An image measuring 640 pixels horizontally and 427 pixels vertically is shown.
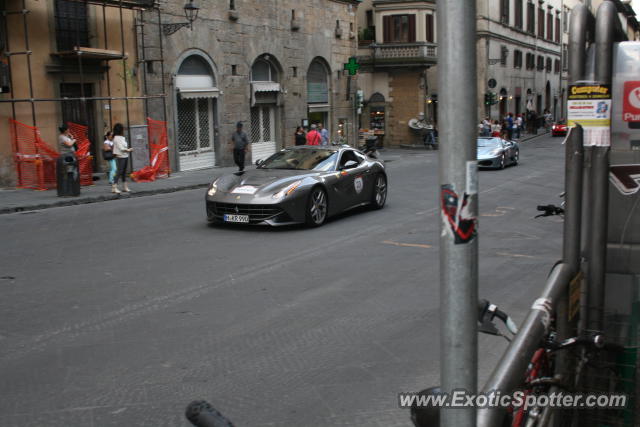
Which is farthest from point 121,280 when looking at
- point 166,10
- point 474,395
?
point 166,10

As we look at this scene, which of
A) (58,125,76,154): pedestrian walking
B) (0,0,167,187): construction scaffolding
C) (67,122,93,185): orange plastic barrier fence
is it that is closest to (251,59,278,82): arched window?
(0,0,167,187): construction scaffolding

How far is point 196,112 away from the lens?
25.9 meters

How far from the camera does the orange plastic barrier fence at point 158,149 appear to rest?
73.1ft

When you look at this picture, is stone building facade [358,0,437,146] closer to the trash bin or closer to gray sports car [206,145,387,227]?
the trash bin

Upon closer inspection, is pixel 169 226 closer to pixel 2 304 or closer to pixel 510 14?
pixel 2 304

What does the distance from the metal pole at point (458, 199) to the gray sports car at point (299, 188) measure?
30.0ft

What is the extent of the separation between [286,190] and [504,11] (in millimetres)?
43869

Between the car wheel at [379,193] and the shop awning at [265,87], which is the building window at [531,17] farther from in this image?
the car wheel at [379,193]

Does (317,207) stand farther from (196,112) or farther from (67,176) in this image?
(196,112)

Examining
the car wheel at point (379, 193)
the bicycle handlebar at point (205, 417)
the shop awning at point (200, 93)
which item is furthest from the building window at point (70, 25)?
the bicycle handlebar at point (205, 417)

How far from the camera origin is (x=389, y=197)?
54.0 feet

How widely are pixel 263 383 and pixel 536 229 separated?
7.88 metres

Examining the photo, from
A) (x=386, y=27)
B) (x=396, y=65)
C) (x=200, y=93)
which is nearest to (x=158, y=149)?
(x=200, y=93)

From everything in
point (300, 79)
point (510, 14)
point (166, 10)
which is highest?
point (510, 14)
